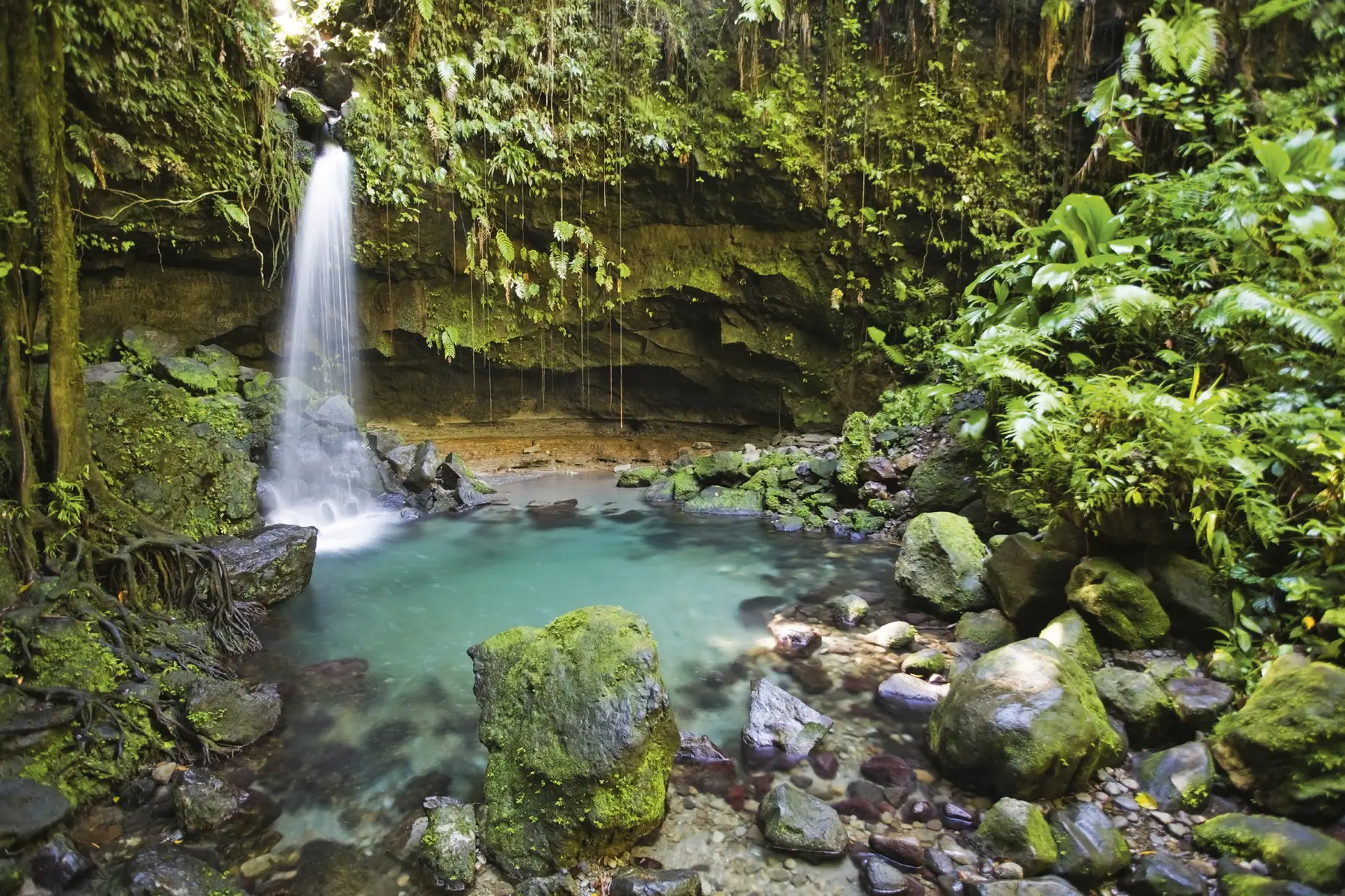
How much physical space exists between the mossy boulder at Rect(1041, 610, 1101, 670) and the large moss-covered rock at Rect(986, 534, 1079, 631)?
38 centimetres

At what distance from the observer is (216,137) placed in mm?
8328

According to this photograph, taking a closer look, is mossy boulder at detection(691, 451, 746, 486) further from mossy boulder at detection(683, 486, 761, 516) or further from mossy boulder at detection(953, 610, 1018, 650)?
mossy boulder at detection(953, 610, 1018, 650)

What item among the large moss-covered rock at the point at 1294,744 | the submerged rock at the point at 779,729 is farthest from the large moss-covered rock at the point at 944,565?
the large moss-covered rock at the point at 1294,744

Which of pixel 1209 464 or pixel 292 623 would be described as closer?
pixel 1209 464

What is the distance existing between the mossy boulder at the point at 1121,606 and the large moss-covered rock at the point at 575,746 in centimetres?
320

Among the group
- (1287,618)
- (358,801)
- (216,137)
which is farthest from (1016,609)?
(216,137)

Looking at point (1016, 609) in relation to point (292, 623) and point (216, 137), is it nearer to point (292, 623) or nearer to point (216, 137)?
point (292, 623)

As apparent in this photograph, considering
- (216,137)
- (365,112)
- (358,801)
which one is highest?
(365,112)

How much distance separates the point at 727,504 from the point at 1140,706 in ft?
23.1

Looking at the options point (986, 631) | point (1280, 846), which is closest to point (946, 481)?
point (986, 631)

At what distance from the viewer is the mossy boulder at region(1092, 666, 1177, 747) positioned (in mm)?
3719

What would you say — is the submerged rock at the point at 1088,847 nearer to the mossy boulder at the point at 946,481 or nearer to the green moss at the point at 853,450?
the mossy boulder at the point at 946,481

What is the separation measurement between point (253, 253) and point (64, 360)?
5682 mm

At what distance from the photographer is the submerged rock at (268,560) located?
5926 millimetres
